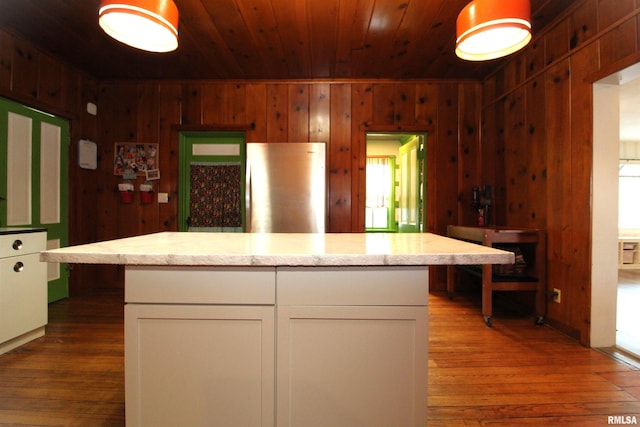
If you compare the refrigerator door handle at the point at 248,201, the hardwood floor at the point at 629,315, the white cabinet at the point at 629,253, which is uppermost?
the refrigerator door handle at the point at 248,201

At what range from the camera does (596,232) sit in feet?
6.96

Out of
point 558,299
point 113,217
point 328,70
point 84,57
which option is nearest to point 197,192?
point 113,217

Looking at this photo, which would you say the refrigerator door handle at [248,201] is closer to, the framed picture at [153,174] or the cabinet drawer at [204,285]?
the framed picture at [153,174]

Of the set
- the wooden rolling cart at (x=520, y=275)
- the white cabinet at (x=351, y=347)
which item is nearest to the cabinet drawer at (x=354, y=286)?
the white cabinet at (x=351, y=347)

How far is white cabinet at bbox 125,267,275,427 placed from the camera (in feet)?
3.61

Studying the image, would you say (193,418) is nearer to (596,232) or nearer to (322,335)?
(322,335)

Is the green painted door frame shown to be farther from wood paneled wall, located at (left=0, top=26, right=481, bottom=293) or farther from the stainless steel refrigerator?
the stainless steel refrigerator

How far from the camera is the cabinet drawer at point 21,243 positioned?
2047 mm

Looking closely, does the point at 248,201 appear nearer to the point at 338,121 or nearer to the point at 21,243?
the point at 338,121

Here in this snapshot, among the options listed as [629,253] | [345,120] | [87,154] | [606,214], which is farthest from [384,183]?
[87,154]

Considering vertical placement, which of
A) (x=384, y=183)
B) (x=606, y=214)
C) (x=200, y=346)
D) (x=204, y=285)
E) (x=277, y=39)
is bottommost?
(x=200, y=346)

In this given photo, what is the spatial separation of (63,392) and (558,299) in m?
3.50

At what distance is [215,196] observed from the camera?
365cm

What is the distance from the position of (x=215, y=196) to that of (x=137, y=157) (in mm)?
1040
